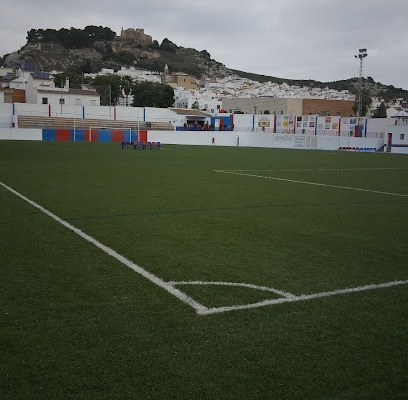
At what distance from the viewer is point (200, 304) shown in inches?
186

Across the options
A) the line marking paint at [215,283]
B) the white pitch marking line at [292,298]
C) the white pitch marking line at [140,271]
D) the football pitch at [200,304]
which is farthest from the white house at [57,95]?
the white pitch marking line at [292,298]

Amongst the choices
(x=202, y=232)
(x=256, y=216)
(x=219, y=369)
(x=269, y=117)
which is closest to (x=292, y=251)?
(x=202, y=232)

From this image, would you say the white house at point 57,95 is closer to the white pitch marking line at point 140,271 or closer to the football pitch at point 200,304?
the white pitch marking line at point 140,271

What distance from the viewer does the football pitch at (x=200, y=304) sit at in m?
3.34

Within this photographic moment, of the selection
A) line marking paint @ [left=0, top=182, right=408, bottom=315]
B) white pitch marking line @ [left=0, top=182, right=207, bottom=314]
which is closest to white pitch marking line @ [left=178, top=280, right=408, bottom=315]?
line marking paint @ [left=0, top=182, right=408, bottom=315]

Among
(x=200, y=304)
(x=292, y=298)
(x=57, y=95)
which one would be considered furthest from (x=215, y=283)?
(x=57, y=95)

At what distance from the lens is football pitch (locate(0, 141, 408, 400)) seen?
3342 mm

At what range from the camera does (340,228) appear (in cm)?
881

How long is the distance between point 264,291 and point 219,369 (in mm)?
1750

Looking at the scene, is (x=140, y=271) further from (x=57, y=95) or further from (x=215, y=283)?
(x=57, y=95)

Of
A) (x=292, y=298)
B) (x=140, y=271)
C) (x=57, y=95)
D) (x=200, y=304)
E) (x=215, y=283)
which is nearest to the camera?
(x=200, y=304)

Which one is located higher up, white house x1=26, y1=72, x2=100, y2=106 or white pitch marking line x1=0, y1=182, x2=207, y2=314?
white house x1=26, y1=72, x2=100, y2=106

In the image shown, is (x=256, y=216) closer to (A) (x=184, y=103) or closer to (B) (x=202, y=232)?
(B) (x=202, y=232)

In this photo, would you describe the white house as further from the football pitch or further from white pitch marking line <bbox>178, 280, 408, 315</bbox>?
white pitch marking line <bbox>178, 280, 408, 315</bbox>
